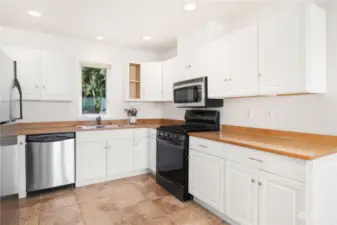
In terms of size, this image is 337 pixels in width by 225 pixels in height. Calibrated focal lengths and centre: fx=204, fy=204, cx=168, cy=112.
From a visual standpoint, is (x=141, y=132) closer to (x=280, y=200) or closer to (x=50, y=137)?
(x=50, y=137)

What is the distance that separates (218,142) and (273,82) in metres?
0.82

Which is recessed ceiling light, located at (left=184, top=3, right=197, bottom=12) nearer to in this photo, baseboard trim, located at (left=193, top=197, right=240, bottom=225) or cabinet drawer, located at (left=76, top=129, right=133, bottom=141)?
cabinet drawer, located at (left=76, top=129, right=133, bottom=141)

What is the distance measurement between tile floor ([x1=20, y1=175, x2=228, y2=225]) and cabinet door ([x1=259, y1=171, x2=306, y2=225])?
65 cm

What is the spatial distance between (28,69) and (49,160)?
53.8 inches

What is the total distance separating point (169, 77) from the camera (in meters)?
3.73

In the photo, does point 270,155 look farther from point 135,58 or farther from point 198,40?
point 135,58

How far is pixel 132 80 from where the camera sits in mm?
4133

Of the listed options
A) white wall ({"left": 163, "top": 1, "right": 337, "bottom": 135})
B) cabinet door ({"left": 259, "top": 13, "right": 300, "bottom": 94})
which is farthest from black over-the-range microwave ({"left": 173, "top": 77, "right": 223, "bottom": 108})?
cabinet door ({"left": 259, "top": 13, "right": 300, "bottom": 94})

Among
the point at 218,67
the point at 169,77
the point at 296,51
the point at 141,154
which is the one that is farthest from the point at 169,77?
the point at 296,51

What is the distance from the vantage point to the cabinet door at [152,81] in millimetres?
3945

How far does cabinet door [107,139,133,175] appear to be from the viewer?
11.2 ft

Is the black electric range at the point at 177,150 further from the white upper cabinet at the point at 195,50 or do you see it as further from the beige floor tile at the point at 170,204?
the white upper cabinet at the point at 195,50

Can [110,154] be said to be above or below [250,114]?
below

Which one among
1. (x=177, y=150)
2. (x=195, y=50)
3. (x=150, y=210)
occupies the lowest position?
(x=150, y=210)
